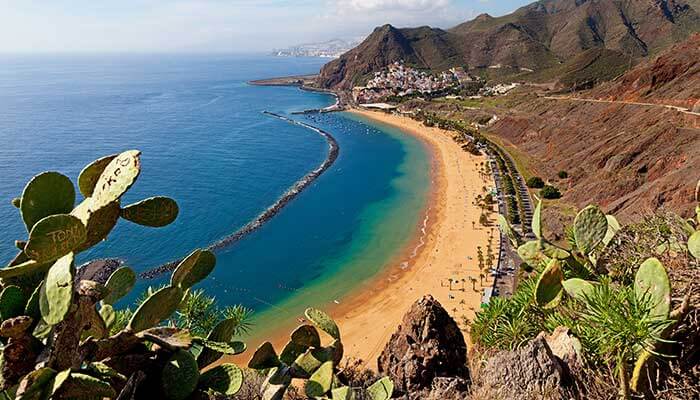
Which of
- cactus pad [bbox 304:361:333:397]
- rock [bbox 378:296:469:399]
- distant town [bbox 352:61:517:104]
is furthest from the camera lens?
distant town [bbox 352:61:517:104]

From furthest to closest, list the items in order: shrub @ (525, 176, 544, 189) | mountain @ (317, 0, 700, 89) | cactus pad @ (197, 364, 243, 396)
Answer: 1. mountain @ (317, 0, 700, 89)
2. shrub @ (525, 176, 544, 189)
3. cactus pad @ (197, 364, 243, 396)

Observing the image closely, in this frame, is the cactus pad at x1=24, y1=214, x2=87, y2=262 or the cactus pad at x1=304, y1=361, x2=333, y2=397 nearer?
the cactus pad at x1=24, y1=214, x2=87, y2=262

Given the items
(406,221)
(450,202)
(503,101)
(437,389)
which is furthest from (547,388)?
(503,101)

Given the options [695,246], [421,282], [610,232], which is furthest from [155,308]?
[421,282]

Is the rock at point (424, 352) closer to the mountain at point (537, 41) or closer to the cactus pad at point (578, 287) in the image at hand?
the cactus pad at point (578, 287)

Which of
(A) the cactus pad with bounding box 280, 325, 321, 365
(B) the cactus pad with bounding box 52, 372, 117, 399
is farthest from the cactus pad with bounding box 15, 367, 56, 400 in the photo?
(A) the cactus pad with bounding box 280, 325, 321, 365

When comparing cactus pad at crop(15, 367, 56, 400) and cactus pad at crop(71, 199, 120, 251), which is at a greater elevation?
cactus pad at crop(71, 199, 120, 251)

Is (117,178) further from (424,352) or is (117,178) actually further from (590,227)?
(424,352)

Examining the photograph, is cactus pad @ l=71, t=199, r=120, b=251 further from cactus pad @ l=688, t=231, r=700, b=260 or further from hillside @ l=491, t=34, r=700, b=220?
hillside @ l=491, t=34, r=700, b=220
